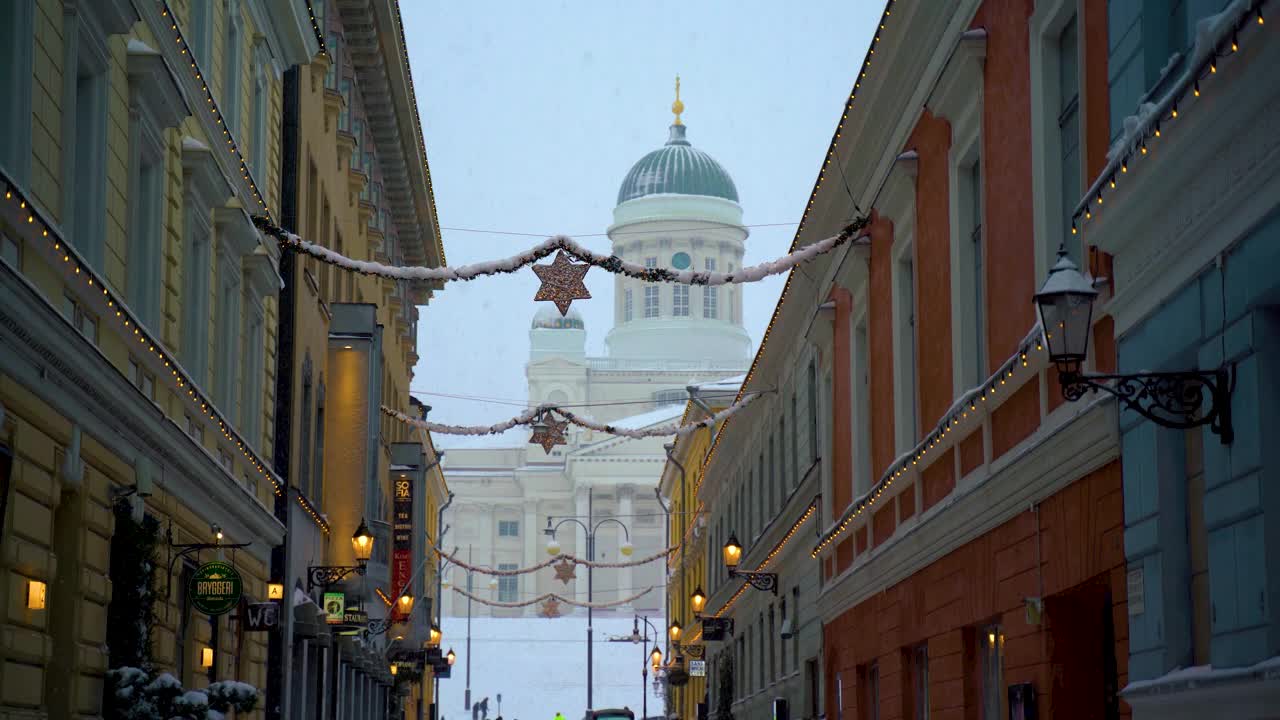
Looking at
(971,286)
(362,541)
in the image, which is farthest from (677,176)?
(971,286)

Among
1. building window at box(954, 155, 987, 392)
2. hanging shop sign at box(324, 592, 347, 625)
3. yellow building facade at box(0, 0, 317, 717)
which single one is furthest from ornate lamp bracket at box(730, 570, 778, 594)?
building window at box(954, 155, 987, 392)

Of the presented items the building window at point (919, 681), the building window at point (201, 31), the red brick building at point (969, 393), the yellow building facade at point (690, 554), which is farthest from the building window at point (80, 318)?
the yellow building facade at point (690, 554)

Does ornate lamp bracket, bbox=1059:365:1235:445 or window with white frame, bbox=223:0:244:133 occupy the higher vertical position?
window with white frame, bbox=223:0:244:133

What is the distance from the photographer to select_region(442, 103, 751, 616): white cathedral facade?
446 feet

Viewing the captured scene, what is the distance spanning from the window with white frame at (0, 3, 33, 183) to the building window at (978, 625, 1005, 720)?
7992 millimetres

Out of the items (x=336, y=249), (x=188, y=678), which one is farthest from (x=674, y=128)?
(x=188, y=678)

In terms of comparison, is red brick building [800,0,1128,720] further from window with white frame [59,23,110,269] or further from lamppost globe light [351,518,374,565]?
lamppost globe light [351,518,374,565]

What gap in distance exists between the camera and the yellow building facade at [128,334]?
39.2 ft

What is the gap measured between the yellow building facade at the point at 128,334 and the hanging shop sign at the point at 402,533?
19839 mm

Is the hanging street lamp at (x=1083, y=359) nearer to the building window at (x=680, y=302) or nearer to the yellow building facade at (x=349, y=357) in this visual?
the yellow building facade at (x=349, y=357)

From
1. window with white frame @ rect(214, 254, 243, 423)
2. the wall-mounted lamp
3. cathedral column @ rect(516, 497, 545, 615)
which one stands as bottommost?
A: the wall-mounted lamp

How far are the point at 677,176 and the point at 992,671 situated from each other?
130 metres

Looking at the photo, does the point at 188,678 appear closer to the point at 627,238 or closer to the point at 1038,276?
the point at 1038,276

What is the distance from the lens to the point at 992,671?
52.9 ft
